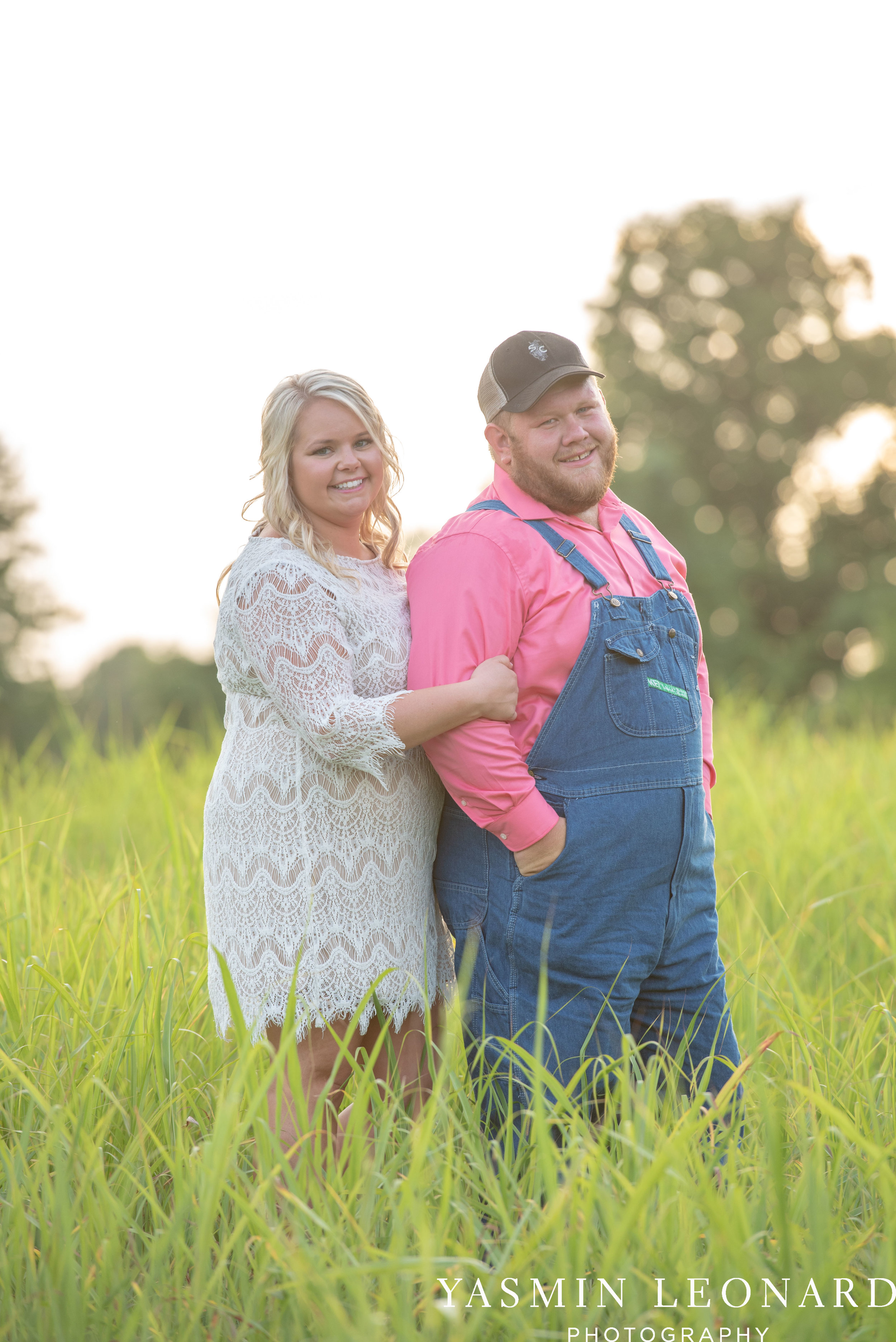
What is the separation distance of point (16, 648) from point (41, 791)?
59.2 feet

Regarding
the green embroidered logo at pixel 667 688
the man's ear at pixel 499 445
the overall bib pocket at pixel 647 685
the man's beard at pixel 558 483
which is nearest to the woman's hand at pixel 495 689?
the overall bib pocket at pixel 647 685

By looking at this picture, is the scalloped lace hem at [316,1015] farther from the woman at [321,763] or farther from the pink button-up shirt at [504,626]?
the pink button-up shirt at [504,626]

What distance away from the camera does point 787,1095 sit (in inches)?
98.7

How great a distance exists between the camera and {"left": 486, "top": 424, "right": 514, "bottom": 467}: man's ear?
265 cm

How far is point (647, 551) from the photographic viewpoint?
2.72m

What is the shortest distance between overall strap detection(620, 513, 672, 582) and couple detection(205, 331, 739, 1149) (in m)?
0.04

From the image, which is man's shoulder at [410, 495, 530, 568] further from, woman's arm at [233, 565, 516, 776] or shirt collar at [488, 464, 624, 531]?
woman's arm at [233, 565, 516, 776]

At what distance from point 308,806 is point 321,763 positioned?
0.32 feet

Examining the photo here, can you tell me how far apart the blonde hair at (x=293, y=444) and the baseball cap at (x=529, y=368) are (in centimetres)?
30

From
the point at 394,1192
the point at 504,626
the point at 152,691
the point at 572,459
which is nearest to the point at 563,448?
the point at 572,459

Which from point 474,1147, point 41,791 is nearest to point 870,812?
point 474,1147

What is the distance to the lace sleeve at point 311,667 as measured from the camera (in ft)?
7.43

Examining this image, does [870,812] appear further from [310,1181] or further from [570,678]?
[310,1181]

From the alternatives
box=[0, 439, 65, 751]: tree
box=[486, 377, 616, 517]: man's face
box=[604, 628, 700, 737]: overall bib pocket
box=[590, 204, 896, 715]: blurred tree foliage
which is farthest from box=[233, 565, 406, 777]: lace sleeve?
box=[0, 439, 65, 751]: tree
